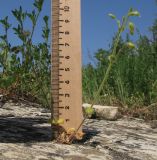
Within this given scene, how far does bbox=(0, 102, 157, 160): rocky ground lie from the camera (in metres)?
2.47

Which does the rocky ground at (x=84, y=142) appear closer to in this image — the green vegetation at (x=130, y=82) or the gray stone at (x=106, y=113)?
the gray stone at (x=106, y=113)

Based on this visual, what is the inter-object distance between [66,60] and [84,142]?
0.48 m

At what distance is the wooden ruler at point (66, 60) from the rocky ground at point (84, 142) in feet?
0.56

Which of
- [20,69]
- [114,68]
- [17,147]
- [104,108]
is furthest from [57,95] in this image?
[114,68]

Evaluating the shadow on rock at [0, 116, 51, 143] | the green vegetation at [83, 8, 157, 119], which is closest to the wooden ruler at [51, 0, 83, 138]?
the shadow on rock at [0, 116, 51, 143]

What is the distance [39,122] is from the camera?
3.51m

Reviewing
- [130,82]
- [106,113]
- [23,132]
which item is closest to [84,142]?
[23,132]

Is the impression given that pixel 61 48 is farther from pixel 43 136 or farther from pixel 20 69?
pixel 20 69

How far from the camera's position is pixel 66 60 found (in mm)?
2748

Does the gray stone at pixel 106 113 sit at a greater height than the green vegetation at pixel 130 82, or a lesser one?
lesser

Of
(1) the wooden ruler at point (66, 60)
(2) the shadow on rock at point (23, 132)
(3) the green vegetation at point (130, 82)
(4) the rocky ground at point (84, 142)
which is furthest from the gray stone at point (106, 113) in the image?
(1) the wooden ruler at point (66, 60)

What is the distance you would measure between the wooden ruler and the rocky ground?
0.17 metres

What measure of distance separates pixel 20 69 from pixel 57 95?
1.80 meters

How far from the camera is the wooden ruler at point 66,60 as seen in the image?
273cm
